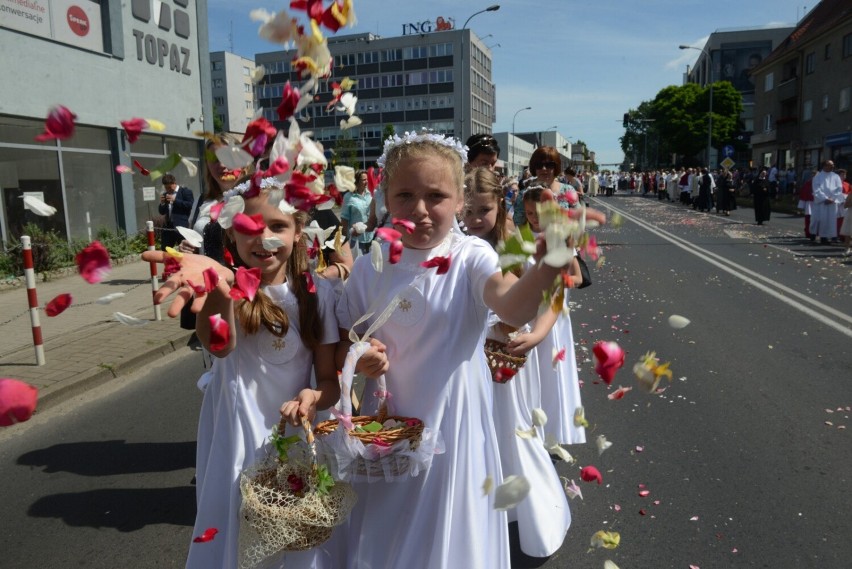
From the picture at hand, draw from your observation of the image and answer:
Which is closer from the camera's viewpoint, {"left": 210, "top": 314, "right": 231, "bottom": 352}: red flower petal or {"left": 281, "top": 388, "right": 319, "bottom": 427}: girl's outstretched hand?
{"left": 210, "top": 314, "right": 231, "bottom": 352}: red flower petal

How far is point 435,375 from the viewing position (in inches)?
88.3

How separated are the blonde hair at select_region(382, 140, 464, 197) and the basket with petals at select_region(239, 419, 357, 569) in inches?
34.3

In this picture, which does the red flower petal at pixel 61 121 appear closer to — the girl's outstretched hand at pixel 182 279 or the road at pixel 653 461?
the girl's outstretched hand at pixel 182 279

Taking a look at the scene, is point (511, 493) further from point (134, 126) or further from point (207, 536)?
point (134, 126)

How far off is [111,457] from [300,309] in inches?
121

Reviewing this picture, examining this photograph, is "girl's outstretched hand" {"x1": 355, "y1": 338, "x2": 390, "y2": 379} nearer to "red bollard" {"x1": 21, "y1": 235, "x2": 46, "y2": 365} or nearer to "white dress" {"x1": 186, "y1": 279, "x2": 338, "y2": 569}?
"white dress" {"x1": 186, "y1": 279, "x2": 338, "y2": 569}

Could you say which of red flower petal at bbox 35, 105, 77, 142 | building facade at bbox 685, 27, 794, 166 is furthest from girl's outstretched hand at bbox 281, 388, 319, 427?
building facade at bbox 685, 27, 794, 166

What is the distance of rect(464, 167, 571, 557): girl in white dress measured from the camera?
3.29 metres

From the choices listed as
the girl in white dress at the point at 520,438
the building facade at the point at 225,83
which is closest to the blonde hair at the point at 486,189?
the girl in white dress at the point at 520,438

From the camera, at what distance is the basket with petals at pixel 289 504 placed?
199 centimetres

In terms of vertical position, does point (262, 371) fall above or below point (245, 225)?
below

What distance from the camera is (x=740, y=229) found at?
2188 centimetres

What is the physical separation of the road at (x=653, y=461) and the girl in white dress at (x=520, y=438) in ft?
0.46

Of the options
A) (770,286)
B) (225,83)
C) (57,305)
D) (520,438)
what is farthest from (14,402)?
(225,83)
